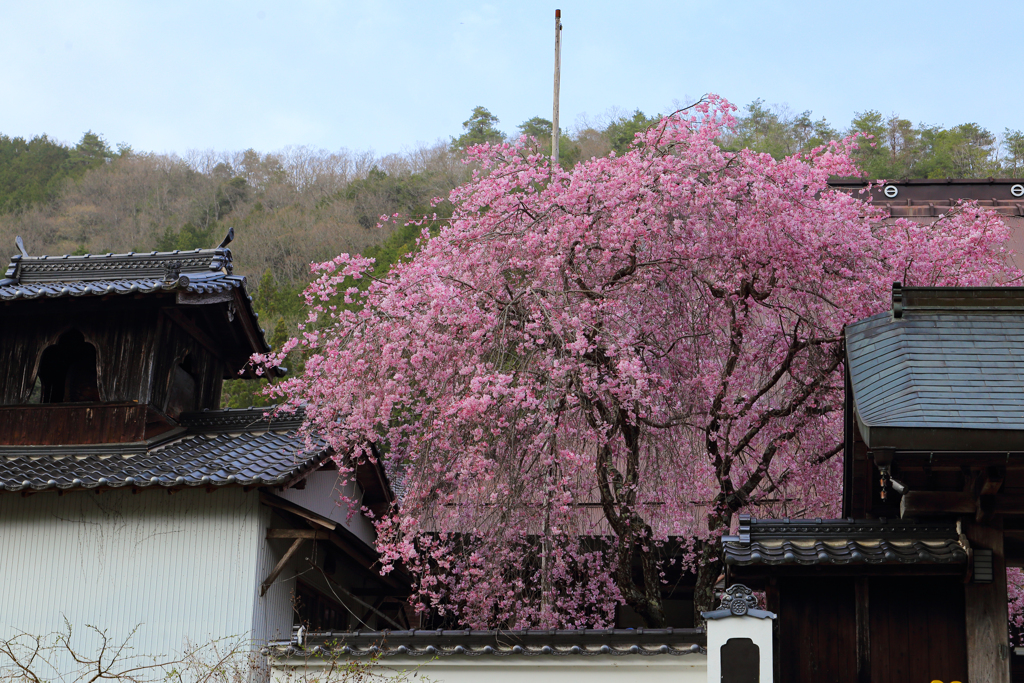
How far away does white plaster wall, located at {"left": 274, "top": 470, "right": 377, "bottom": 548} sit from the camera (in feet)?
42.6

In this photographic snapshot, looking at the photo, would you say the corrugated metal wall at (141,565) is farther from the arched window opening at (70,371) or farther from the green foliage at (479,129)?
the green foliage at (479,129)

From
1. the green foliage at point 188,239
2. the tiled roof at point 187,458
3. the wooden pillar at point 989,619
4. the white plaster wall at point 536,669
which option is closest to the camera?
the wooden pillar at point 989,619

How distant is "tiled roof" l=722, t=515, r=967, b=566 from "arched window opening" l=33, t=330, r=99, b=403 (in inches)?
400

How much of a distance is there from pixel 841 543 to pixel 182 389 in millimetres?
10231

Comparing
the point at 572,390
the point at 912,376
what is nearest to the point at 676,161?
the point at 572,390

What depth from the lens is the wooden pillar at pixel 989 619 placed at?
20.3ft

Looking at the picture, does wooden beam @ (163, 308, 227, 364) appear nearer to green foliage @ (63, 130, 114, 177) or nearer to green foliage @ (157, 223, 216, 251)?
green foliage @ (157, 223, 216, 251)

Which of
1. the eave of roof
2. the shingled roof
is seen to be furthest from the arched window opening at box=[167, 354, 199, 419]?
the shingled roof

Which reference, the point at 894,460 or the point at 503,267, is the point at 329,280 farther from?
the point at 894,460

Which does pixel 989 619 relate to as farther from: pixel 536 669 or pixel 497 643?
pixel 497 643

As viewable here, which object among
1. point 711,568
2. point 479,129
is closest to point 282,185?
point 479,129

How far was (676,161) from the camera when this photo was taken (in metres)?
10.0

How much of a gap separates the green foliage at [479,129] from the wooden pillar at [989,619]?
41810 mm

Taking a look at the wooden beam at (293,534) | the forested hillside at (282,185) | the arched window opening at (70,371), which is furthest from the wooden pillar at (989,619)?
the forested hillside at (282,185)
